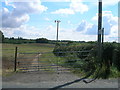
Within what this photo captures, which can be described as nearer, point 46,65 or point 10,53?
point 46,65

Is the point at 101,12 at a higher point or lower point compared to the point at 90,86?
higher

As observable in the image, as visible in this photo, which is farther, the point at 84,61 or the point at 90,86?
the point at 84,61

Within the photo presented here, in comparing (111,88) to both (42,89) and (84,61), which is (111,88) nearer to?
(42,89)

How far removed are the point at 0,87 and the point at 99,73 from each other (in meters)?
5.03

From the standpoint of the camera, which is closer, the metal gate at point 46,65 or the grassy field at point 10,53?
the metal gate at point 46,65

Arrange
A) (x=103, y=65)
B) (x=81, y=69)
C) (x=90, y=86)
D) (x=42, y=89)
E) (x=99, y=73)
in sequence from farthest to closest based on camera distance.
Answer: (x=81, y=69)
(x=103, y=65)
(x=99, y=73)
(x=90, y=86)
(x=42, y=89)

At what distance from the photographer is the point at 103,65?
10766 mm

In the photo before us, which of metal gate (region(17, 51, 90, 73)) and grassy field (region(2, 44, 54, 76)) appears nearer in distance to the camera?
metal gate (region(17, 51, 90, 73))

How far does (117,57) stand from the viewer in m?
11.7

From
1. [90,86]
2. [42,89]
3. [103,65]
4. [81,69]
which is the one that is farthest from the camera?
[81,69]

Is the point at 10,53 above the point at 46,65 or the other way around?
the other way around

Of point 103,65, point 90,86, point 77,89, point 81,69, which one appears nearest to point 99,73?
point 103,65

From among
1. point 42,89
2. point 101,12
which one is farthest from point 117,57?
point 42,89

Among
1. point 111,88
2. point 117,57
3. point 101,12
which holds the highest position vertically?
point 101,12
